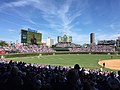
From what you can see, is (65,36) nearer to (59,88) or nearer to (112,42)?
(112,42)

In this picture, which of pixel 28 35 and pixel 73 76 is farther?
pixel 28 35

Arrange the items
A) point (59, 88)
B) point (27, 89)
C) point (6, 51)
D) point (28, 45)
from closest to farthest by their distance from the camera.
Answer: point (59, 88)
point (27, 89)
point (6, 51)
point (28, 45)

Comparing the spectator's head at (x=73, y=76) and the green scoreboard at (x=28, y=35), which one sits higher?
the green scoreboard at (x=28, y=35)

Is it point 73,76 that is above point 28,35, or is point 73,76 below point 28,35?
below

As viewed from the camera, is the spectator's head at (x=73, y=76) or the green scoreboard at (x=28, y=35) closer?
the spectator's head at (x=73, y=76)

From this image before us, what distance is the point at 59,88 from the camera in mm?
6754

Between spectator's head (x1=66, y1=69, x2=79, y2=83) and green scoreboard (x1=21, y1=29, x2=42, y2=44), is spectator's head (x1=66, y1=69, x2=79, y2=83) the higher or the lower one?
the lower one

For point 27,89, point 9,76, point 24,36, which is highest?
point 24,36

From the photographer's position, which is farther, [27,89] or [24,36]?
[24,36]

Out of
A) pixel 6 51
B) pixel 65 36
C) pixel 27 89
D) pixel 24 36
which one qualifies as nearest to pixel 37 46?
pixel 24 36

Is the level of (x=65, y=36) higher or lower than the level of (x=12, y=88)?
higher

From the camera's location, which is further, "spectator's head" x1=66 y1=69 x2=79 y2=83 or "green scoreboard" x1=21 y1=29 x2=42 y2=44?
"green scoreboard" x1=21 y1=29 x2=42 y2=44

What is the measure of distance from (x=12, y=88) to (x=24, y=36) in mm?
90105

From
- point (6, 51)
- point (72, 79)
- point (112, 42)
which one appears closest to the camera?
point (72, 79)
